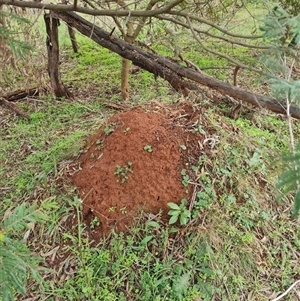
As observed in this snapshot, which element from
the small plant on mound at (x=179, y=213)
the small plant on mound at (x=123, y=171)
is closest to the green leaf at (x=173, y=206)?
the small plant on mound at (x=179, y=213)

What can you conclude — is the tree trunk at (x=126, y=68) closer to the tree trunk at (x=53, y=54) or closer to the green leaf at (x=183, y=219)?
the tree trunk at (x=53, y=54)

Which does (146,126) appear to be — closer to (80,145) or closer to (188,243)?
(80,145)

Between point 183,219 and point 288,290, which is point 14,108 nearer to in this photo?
point 183,219

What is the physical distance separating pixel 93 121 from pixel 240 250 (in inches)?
76.6

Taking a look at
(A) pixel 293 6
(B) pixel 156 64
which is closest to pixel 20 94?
(B) pixel 156 64

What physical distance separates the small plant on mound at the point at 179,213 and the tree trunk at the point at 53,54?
2393 millimetres

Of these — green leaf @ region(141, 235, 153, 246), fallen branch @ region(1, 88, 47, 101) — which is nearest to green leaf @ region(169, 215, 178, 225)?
green leaf @ region(141, 235, 153, 246)

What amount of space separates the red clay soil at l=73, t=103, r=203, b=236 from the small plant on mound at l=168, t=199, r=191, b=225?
0.05m

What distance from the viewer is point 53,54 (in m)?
4.25

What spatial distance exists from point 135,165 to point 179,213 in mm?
441

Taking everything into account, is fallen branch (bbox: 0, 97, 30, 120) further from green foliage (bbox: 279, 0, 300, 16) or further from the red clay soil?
green foliage (bbox: 279, 0, 300, 16)

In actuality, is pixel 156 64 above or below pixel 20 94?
above

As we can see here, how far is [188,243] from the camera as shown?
244 cm

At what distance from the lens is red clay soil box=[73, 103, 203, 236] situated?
99.3 inches
